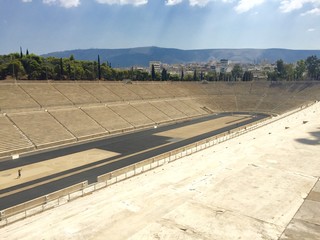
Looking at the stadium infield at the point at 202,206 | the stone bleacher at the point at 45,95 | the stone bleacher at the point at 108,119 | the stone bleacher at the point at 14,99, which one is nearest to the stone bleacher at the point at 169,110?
the stone bleacher at the point at 108,119

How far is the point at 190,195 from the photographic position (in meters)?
24.5

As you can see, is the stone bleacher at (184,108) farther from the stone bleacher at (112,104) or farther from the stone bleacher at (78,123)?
the stone bleacher at (78,123)

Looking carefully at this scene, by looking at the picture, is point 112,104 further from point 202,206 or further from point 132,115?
point 202,206

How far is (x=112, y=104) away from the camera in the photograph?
67.2 m

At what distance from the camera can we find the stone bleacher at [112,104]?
1868 inches

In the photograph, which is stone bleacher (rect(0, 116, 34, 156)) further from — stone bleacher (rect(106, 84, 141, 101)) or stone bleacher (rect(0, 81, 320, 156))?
stone bleacher (rect(106, 84, 141, 101))

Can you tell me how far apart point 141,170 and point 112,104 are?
38.4 metres

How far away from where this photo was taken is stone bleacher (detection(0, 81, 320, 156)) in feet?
156

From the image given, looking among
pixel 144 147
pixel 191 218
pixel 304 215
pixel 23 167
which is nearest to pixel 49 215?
pixel 191 218

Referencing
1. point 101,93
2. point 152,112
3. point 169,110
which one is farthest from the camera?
point 169,110

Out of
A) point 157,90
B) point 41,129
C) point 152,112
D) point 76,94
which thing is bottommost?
point 152,112

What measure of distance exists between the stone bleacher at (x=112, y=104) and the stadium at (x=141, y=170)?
1.01 feet

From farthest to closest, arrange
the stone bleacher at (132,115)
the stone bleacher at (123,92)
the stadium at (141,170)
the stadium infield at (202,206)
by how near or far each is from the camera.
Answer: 1. the stone bleacher at (123,92)
2. the stone bleacher at (132,115)
3. the stadium at (141,170)
4. the stadium infield at (202,206)

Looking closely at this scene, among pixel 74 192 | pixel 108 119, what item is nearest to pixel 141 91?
pixel 108 119
